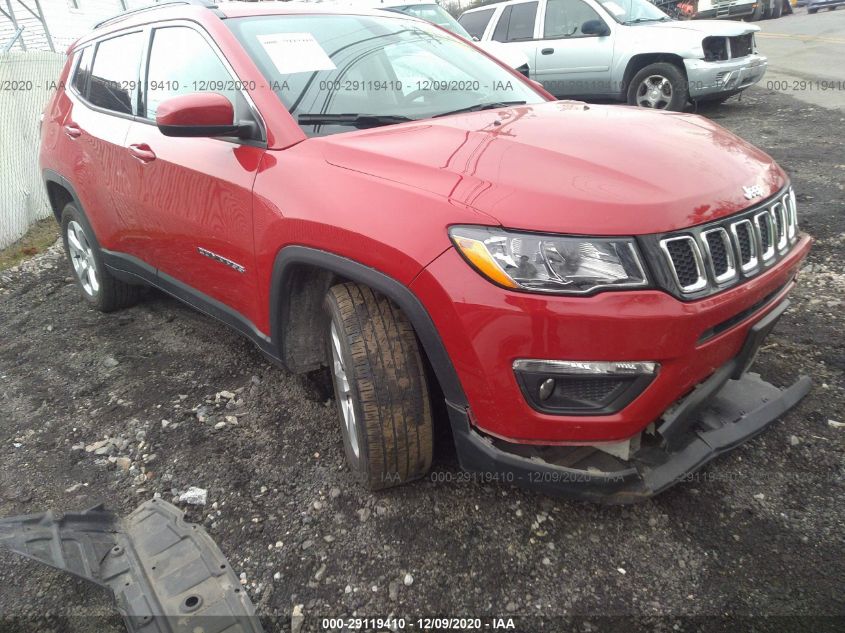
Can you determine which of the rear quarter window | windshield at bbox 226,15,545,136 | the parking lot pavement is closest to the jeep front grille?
windshield at bbox 226,15,545,136

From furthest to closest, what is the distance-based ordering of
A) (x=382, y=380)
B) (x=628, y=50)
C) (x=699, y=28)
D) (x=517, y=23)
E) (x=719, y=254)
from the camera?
(x=517, y=23)
(x=628, y=50)
(x=699, y=28)
(x=382, y=380)
(x=719, y=254)

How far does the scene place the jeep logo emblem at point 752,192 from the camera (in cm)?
181

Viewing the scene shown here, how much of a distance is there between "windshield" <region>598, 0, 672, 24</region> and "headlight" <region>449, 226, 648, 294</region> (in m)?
7.75

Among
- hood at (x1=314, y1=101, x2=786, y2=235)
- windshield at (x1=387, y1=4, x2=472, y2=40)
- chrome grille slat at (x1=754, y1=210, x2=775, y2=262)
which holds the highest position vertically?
windshield at (x1=387, y1=4, x2=472, y2=40)

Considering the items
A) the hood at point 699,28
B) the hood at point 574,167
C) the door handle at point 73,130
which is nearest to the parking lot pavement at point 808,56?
the hood at point 699,28

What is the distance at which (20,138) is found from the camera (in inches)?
258

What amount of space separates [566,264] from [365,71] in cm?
151

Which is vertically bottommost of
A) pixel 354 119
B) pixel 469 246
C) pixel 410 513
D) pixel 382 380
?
pixel 410 513

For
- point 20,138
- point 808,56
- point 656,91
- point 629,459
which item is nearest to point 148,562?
point 629,459

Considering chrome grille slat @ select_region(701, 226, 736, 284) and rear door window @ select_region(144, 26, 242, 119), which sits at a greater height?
rear door window @ select_region(144, 26, 242, 119)

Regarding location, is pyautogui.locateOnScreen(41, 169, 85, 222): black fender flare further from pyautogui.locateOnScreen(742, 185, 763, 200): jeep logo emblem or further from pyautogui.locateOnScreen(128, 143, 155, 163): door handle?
pyautogui.locateOnScreen(742, 185, 763, 200): jeep logo emblem

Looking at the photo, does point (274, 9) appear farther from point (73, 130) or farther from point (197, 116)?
point (73, 130)

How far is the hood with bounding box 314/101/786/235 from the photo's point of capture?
5.27 feet

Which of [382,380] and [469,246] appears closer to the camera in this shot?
[469,246]
